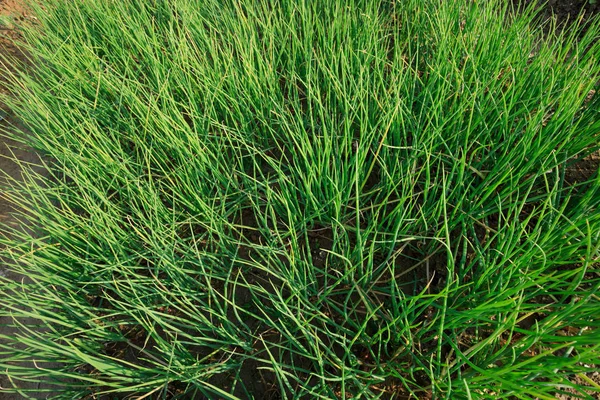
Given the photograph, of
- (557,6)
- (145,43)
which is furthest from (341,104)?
(557,6)

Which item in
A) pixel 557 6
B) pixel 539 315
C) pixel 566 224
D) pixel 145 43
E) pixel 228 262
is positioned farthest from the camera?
pixel 557 6

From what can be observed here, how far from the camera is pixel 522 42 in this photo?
1.29m

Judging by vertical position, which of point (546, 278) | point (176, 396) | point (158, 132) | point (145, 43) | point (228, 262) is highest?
point (145, 43)

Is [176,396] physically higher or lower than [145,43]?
lower

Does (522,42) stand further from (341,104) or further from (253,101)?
(253,101)

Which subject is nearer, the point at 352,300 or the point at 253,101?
the point at 352,300

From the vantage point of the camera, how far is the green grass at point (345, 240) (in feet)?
2.71

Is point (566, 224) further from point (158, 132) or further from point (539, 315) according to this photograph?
point (158, 132)

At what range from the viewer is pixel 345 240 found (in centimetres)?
100

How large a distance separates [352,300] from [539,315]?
1.55 ft

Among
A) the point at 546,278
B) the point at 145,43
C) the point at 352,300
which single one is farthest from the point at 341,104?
the point at 145,43

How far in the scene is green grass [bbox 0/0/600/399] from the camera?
83 cm

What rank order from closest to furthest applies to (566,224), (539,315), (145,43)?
(566,224) < (539,315) < (145,43)

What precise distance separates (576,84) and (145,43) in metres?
1.47
